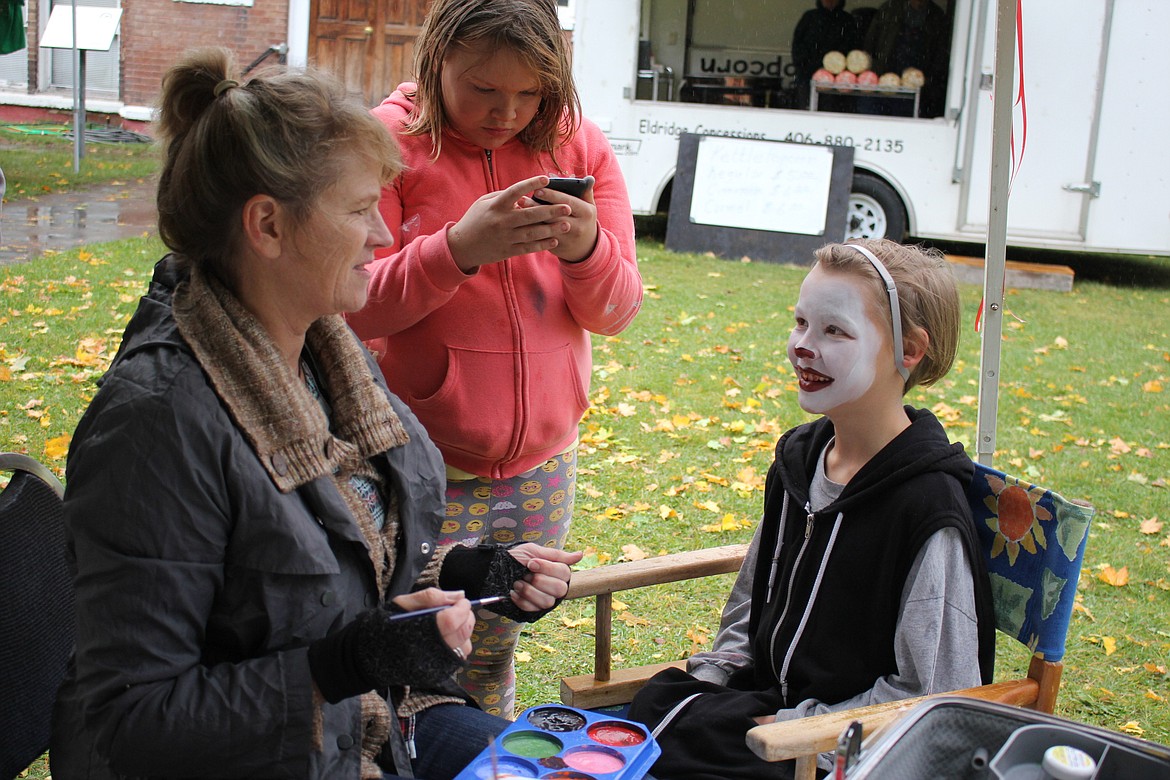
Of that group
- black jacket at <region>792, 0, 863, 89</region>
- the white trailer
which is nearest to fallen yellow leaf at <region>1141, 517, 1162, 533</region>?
the white trailer

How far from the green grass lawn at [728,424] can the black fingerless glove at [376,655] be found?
2.03 metres

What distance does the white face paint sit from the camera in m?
2.26

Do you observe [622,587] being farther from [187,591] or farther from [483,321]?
[187,591]

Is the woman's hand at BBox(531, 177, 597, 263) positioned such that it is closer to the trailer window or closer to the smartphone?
the smartphone

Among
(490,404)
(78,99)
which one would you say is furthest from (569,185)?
(78,99)

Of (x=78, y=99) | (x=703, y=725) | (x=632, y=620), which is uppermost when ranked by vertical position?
(x=78, y=99)

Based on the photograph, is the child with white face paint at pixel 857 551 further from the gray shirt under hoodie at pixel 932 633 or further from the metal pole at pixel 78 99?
the metal pole at pixel 78 99

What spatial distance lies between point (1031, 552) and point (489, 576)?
111cm

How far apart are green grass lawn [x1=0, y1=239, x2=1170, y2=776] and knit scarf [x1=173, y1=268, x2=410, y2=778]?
1.83 meters

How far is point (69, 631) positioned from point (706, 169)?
9.15 meters

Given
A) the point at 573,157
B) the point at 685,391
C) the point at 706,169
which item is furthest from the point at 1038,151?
the point at 573,157

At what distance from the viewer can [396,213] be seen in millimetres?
2424

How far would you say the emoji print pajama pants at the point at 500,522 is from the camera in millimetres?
2467

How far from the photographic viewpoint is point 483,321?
7.85ft
